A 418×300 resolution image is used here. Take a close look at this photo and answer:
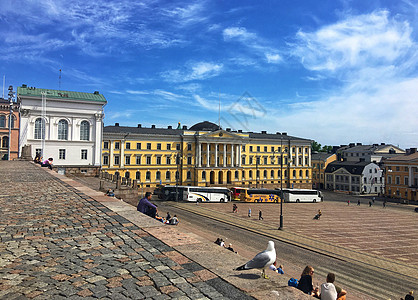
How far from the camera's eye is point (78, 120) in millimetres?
49875

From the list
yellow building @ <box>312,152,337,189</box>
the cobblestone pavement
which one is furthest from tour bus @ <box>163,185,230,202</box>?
yellow building @ <box>312,152,337,189</box>

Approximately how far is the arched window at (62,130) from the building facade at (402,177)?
79.2 m

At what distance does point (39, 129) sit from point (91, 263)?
49628mm

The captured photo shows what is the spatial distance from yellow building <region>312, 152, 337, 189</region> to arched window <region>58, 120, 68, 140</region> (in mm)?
80844

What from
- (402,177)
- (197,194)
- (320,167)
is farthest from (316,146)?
(197,194)

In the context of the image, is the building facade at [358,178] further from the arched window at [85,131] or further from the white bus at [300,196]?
the arched window at [85,131]

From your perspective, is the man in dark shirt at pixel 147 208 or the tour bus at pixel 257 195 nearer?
the man in dark shirt at pixel 147 208

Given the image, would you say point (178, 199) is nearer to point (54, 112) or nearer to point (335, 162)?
point (54, 112)

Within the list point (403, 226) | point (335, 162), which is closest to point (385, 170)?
point (335, 162)

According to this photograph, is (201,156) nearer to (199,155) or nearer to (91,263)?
(199,155)

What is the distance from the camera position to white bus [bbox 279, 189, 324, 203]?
191ft

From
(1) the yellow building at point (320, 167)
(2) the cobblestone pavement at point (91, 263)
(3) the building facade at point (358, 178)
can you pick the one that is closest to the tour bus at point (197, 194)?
(2) the cobblestone pavement at point (91, 263)

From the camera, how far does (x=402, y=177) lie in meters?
72.9

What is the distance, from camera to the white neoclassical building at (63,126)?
154ft
